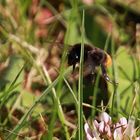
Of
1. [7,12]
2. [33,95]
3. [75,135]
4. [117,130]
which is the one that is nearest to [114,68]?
[33,95]

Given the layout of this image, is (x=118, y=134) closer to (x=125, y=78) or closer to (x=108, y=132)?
(x=108, y=132)

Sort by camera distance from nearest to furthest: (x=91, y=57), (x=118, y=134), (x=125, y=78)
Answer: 1. (x=118, y=134)
2. (x=91, y=57)
3. (x=125, y=78)

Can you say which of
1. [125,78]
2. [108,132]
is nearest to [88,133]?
[108,132]

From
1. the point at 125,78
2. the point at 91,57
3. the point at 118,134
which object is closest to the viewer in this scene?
the point at 118,134

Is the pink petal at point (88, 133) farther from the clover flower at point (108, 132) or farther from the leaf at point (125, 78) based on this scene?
the leaf at point (125, 78)

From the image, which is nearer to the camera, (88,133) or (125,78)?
(88,133)

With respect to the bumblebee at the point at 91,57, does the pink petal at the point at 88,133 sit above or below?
below

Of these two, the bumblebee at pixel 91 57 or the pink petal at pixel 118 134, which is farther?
the bumblebee at pixel 91 57

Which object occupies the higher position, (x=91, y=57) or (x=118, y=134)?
(x=91, y=57)

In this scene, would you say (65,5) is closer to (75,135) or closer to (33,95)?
(33,95)

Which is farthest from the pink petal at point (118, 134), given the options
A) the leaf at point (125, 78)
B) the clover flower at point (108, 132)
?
the leaf at point (125, 78)

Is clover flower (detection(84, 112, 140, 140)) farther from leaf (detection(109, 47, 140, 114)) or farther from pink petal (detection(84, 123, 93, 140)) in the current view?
leaf (detection(109, 47, 140, 114))
